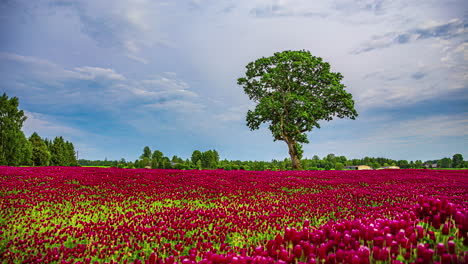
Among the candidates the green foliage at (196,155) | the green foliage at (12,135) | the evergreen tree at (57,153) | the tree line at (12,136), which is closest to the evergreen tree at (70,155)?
the evergreen tree at (57,153)

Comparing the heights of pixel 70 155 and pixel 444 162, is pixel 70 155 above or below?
above

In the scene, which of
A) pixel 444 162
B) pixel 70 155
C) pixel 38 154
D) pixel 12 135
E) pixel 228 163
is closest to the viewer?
pixel 12 135

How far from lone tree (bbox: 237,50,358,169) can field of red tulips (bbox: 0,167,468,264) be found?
1797cm

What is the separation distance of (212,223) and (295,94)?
29025mm

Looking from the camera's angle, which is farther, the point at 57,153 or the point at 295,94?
the point at 57,153

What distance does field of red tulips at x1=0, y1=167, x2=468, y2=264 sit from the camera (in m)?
4.20

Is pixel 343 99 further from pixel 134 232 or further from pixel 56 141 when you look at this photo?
pixel 56 141

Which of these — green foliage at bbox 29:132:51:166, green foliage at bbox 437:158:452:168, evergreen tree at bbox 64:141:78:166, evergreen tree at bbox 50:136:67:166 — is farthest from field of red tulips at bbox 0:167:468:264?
green foliage at bbox 437:158:452:168

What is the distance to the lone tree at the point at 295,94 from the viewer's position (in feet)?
115

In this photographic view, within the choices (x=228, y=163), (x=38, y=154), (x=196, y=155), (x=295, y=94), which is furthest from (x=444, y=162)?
(x=38, y=154)

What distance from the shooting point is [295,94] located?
34.9 meters

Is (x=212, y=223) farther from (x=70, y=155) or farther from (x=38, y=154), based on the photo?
(x=70, y=155)

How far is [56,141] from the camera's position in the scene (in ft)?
228

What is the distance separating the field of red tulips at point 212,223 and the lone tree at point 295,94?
17969 mm
